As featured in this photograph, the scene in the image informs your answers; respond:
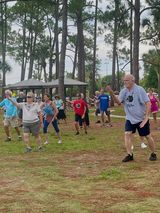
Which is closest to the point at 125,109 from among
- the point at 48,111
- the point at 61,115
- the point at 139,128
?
the point at 139,128

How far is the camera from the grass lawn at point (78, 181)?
5.94m

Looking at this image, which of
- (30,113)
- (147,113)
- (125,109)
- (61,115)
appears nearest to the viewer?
(147,113)

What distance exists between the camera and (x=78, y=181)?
301 inches

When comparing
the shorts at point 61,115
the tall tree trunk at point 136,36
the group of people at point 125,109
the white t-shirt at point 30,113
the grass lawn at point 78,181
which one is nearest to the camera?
the grass lawn at point 78,181

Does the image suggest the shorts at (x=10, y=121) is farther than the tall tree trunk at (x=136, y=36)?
No

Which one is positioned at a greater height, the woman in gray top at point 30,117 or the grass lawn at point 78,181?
the woman in gray top at point 30,117

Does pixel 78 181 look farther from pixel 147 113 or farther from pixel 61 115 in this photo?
pixel 61 115

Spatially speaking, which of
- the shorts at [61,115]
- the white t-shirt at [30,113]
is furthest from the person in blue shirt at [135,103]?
the shorts at [61,115]

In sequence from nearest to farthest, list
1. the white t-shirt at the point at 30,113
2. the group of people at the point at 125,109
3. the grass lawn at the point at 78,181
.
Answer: the grass lawn at the point at 78,181 < the group of people at the point at 125,109 < the white t-shirt at the point at 30,113

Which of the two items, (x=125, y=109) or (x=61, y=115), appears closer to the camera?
(x=125, y=109)

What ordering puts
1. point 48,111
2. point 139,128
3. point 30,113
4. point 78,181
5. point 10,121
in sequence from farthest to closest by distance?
1. point 10,121
2. point 48,111
3. point 30,113
4. point 139,128
5. point 78,181

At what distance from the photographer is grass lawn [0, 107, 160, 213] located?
594cm

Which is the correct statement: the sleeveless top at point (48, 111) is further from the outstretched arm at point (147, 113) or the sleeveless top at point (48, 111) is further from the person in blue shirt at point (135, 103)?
the outstretched arm at point (147, 113)

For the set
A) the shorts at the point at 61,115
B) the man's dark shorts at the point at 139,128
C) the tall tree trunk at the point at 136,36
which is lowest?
the shorts at the point at 61,115
